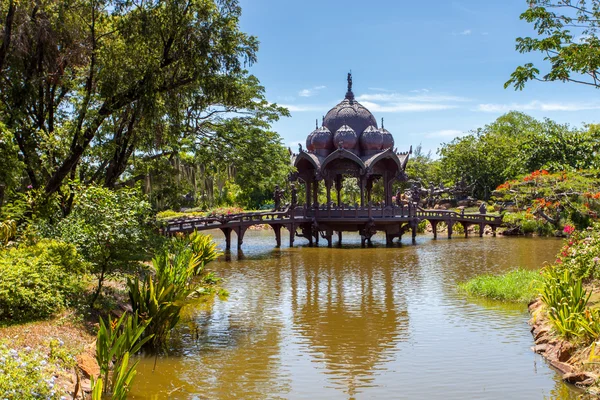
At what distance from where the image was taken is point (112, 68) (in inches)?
640

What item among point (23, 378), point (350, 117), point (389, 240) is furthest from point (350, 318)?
point (350, 117)

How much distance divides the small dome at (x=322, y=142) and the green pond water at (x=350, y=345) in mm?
14391

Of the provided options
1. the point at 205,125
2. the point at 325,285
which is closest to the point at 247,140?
the point at 205,125

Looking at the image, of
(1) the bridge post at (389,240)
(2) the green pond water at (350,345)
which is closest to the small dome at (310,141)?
(1) the bridge post at (389,240)

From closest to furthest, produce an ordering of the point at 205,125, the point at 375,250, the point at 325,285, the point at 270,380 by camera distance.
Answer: the point at 270,380
the point at 325,285
the point at 205,125
the point at 375,250

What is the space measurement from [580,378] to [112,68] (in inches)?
505

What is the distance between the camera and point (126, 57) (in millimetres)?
16391

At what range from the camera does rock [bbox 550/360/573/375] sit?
33.5ft

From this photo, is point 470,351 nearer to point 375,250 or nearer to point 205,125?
point 205,125

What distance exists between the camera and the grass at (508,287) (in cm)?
1639

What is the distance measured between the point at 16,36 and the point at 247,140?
1259cm

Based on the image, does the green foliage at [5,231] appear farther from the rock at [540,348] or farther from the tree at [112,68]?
the rock at [540,348]

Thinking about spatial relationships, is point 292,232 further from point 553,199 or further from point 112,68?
point 112,68

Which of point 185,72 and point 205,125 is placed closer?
point 185,72
